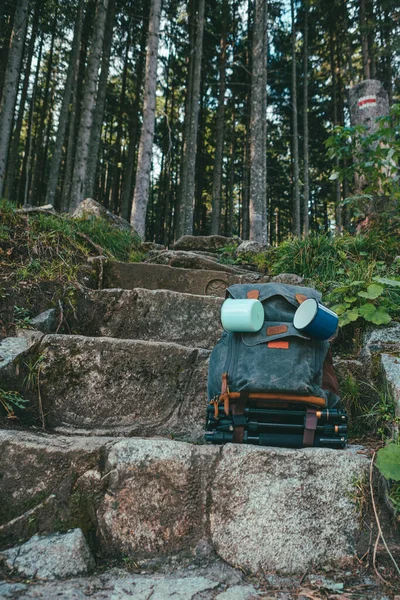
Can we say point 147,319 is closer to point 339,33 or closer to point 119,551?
point 119,551

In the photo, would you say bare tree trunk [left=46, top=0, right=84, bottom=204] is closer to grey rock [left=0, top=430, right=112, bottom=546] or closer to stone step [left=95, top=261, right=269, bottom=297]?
stone step [left=95, top=261, right=269, bottom=297]

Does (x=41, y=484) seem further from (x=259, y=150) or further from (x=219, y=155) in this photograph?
(x=219, y=155)

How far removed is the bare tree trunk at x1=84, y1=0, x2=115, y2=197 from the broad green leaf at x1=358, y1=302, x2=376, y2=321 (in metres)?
10.3

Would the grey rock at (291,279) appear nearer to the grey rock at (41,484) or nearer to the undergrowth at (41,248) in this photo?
the undergrowth at (41,248)

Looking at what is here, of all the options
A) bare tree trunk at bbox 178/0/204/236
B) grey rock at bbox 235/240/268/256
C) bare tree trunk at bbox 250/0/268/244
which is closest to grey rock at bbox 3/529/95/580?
grey rock at bbox 235/240/268/256

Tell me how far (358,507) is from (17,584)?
1.29 meters

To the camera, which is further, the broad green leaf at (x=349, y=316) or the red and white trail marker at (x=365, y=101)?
the red and white trail marker at (x=365, y=101)

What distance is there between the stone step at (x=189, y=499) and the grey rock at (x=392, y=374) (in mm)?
434

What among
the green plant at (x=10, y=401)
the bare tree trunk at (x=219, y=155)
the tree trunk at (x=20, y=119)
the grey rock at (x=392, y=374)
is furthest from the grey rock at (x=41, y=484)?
the tree trunk at (x=20, y=119)

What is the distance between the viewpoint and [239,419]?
188 cm

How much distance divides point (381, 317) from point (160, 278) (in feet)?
6.29

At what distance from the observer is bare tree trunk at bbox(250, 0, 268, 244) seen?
27.4ft

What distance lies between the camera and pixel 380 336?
2574 mm

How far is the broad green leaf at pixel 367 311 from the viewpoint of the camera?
8.58 feet
